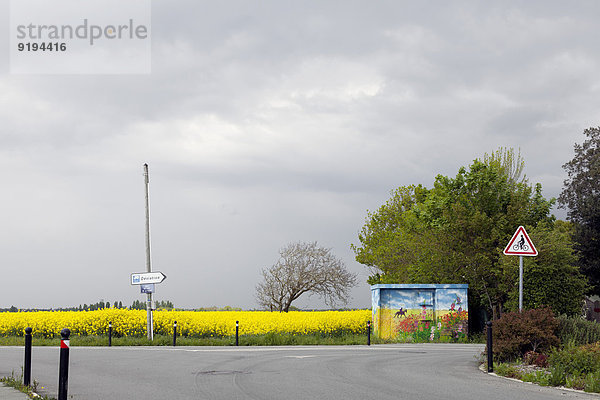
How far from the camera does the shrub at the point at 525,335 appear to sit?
15820mm

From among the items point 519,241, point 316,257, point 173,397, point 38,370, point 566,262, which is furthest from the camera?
point 316,257

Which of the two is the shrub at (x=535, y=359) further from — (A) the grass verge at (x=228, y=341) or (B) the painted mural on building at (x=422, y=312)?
(A) the grass verge at (x=228, y=341)

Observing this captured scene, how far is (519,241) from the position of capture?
17156mm

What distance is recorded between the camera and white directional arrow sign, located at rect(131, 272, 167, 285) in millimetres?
29109

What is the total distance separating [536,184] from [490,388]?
24783 mm

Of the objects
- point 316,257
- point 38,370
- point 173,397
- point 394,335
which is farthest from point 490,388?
point 316,257

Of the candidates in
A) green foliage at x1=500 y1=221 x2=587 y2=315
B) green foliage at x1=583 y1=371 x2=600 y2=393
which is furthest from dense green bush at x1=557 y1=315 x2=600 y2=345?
green foliage at x1=500 y1=221 x2=587 y2=315

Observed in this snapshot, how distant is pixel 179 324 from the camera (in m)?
33.1

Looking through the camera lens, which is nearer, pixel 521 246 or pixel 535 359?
pixel 535 359

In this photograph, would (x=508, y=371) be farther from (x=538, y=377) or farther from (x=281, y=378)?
(x=281, y=378)

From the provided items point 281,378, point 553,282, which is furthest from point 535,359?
point 553,282

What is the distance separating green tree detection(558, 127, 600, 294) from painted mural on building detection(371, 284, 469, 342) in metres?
18.2

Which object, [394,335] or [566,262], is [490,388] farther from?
[394,335]

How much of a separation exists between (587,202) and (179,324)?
28600 mm
